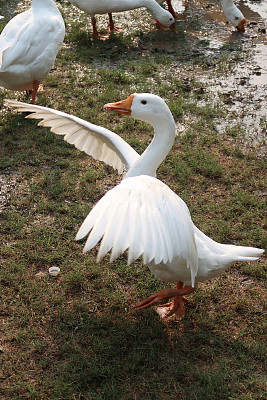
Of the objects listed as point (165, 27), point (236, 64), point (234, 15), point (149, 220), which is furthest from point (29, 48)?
point (234, 15)

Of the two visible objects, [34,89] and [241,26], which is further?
[241,26]

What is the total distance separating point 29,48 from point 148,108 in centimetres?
284

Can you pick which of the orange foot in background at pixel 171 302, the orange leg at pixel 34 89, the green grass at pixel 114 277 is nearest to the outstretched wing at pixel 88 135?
the green grass at pixel 114 277

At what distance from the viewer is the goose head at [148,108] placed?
403 cm

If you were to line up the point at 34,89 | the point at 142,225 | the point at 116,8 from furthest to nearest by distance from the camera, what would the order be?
the point at 116,8 < the point at 34,89 < the point at 142,225

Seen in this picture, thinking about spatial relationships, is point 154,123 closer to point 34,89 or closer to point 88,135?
point 88,135

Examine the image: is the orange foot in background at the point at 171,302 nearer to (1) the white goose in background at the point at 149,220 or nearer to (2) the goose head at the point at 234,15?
(1) the white goose in background at the point at 149,220

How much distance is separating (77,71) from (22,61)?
1.56 metres

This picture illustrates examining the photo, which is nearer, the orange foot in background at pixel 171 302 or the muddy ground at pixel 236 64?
the orange foot in background at pixel 171 302

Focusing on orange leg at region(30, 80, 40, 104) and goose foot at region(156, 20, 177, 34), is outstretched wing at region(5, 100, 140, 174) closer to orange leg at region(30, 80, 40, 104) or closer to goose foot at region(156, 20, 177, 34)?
orange leg at region(30, 80, 40, 104)

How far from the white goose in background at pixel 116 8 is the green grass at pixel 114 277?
1.67 meters

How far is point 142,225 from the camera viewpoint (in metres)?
2.86

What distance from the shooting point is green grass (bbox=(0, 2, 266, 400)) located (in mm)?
3381

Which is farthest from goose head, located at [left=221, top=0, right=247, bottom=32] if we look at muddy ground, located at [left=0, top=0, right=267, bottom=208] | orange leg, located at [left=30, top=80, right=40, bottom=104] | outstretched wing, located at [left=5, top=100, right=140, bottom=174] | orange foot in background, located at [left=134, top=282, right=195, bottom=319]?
orange foot in background, located at [left=134, top=282, right=195, bottom=319]
